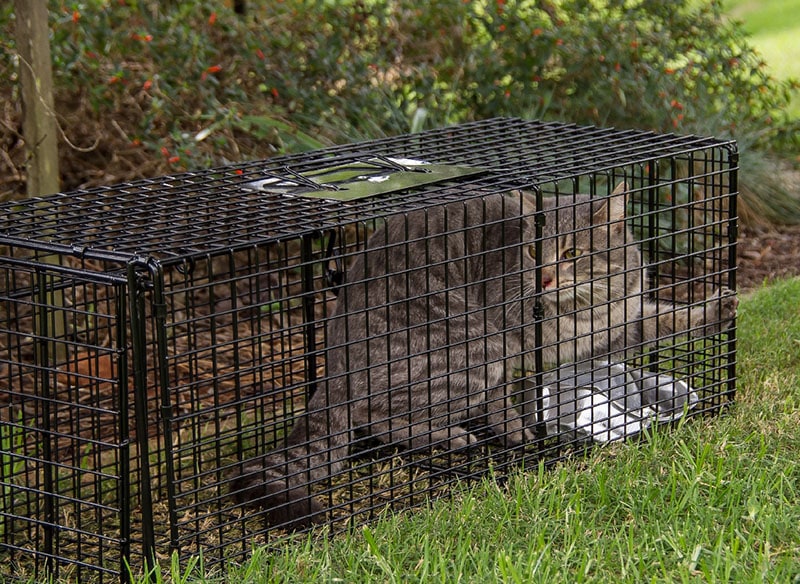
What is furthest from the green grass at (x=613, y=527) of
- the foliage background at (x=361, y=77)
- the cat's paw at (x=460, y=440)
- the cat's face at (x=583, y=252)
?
the foliage background at (x=361, y=77)

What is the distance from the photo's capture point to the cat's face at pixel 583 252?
423 centimetres

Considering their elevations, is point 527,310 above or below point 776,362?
above

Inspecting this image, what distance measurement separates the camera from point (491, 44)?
748cm

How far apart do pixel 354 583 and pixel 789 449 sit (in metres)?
1.63

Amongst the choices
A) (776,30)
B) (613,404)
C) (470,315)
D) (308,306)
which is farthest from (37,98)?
(776,30)

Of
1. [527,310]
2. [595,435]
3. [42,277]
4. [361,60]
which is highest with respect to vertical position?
[361,60]

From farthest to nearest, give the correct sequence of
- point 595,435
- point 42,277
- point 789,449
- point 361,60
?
point 361,60, point 595,435, point 789,449, point 42,277

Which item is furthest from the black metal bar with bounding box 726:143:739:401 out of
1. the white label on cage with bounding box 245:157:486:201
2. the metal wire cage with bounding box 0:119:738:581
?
the white label on cage with bounding box 245:157:486:201

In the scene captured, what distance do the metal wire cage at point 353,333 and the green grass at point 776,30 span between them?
7531 millimetres

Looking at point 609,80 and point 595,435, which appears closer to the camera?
point 595,435

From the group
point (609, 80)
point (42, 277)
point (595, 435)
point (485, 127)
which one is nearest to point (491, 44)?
point (609, 80)

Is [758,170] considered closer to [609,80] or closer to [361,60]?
[609,80]

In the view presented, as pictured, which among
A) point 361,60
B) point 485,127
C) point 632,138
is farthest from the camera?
point 361,60

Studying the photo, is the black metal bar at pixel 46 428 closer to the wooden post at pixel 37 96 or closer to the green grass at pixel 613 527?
the green grass at pixel 613 527
